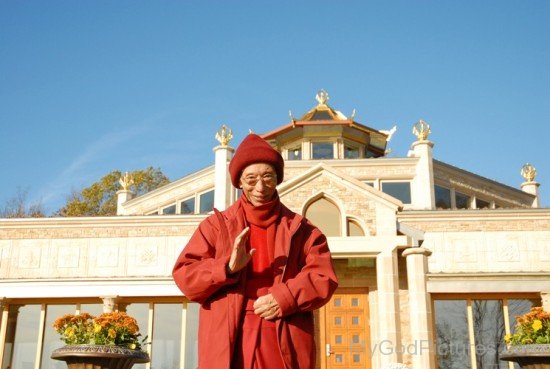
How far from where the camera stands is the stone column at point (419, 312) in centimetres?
1472

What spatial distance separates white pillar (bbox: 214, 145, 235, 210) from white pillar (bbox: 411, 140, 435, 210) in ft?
Answer: 23.7

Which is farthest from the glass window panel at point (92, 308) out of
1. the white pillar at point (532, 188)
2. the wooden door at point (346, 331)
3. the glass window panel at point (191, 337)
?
the white pillar at point (532, 188)

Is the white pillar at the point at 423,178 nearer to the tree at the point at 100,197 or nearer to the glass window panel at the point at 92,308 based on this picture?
the glass window panel at the point at 92,308

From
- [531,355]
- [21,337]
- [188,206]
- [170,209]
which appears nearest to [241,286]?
[531,355]

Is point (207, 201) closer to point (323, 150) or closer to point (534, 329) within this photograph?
point (323, 150)

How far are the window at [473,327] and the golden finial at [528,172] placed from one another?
12949 mm

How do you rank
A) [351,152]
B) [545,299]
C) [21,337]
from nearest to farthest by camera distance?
[545,299] → [21,337] → [351,152]

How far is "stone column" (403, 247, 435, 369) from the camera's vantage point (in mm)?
14719

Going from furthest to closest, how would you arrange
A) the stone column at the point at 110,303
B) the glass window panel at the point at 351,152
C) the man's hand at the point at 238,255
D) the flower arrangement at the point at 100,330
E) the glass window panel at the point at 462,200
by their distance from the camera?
the glass window panel at the point at 351,152
the glass window panel at the point at 462,200
the stone column at the point at 110,303
the flower arrangement at the point at 100,330
the man's hand at the point at 238,255

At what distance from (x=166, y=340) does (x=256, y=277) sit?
15882mm

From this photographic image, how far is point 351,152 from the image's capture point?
30.9m

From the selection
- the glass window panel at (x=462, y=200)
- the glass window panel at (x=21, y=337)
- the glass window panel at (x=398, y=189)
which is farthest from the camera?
the glass window panel at (x=462, y=200)

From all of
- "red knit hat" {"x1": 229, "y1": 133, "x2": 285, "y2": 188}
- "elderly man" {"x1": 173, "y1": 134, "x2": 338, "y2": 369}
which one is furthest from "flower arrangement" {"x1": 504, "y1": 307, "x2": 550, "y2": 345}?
"red knit hat" {"x1": 229, "y1": 133, "x2": 285, "y2": 188}

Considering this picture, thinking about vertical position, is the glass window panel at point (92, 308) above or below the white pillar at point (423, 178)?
below
